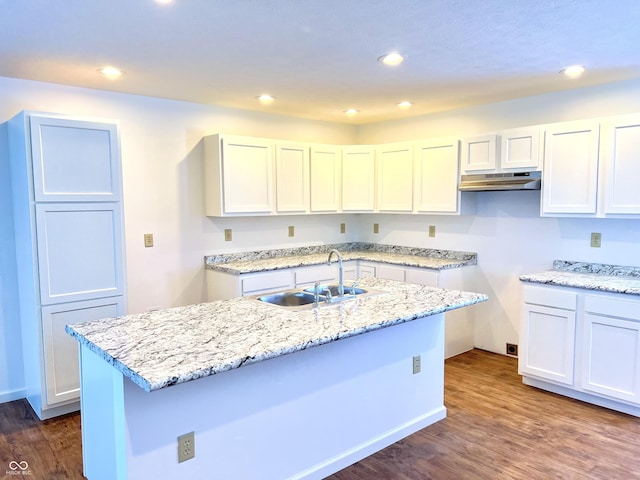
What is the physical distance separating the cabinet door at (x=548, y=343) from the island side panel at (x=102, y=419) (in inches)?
115

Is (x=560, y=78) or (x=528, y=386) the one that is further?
(x=528, y=386)

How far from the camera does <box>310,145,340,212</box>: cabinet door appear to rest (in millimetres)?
4754

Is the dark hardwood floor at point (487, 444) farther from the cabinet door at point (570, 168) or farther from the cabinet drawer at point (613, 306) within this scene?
the cabinet door at point (570, 168)

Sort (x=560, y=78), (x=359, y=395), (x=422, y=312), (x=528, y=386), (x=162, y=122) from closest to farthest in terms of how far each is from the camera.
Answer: (x=422, y=312), (x=359, y=395), (x=560, y=78), (x=528, y=386), (x=162, y=122)

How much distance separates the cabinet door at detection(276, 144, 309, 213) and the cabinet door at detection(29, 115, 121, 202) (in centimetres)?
165

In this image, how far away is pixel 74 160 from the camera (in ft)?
9.82

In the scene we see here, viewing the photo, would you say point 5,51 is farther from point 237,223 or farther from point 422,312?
point 422,312

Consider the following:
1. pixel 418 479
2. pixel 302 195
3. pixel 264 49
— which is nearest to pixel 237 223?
pixel 302 195

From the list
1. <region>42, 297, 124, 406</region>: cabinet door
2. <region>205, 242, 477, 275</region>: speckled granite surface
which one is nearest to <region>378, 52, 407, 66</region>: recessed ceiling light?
<region>205, 242, 477, 275</region>: speckled granite surface

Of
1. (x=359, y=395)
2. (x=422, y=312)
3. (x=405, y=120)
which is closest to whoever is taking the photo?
(x=422, y=312)

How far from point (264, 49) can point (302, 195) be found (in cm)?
209

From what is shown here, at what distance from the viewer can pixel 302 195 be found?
467 cm

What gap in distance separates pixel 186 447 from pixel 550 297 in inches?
107

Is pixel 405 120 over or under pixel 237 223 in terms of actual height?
over
